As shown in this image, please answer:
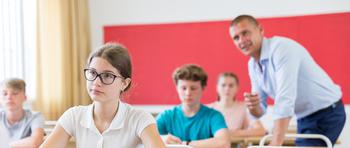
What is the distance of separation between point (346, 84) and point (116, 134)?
410 cm

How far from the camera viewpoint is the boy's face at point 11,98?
3311mm

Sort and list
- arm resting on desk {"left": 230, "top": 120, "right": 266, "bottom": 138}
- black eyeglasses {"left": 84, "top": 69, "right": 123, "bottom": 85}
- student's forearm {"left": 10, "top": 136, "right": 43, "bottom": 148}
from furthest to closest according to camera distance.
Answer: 1. arm resting on desk {"left": 230, "top": 120, "right": 266, "bottom": 138}
2. student's forearm {"left": 10, "top": 136, "right": 43, "bottom": 148}
3. black eyeglasses {"left": 84, "top": 69, "right": 123, "bottom": 85}

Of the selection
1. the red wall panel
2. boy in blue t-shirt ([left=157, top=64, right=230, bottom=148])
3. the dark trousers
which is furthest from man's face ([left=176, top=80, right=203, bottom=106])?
the red wall panel

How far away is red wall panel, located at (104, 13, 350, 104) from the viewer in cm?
548

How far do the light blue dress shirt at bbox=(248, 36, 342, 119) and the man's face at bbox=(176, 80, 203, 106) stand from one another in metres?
0.36

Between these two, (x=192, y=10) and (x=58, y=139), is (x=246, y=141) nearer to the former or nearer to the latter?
(x=58, y=139)

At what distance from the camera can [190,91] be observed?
2.93 m

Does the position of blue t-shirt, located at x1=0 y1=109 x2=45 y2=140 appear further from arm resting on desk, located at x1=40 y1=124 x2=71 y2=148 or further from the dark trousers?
the dark trousers

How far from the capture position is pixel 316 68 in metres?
2.86

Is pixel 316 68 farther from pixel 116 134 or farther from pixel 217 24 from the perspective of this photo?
pixel 217 24

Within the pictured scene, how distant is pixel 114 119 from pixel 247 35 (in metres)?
1.00

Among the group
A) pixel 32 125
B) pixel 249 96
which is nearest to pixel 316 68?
pixel 249 96

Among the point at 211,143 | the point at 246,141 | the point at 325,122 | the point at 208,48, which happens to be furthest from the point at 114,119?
the point at 208,48

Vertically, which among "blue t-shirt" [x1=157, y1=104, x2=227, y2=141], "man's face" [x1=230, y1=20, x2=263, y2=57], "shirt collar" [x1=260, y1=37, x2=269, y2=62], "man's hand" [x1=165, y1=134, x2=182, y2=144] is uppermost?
"man's face" [x1=230, y1=20, x2=263, y2=57]
